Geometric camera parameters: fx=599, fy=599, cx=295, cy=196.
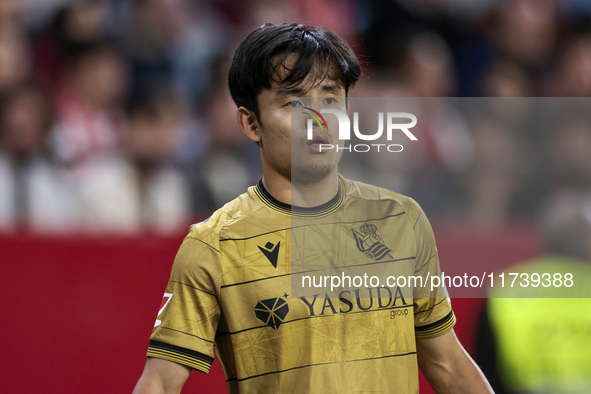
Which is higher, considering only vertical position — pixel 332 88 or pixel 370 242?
pixel 332 88

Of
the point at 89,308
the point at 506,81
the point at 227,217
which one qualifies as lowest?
the point at 89,308

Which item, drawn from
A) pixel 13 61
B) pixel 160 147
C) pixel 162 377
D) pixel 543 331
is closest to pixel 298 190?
pixel 162 377

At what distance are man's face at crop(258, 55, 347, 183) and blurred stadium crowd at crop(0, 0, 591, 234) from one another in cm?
107

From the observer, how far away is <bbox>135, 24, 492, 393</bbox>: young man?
142 centimetres

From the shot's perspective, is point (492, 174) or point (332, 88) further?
point (492, 174)

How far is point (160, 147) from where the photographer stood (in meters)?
3.09

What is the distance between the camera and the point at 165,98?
10.6 ft

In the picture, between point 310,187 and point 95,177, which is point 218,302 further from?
point 95,177

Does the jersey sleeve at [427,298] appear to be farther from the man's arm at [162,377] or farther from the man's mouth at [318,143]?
the man's arm at [162,377]

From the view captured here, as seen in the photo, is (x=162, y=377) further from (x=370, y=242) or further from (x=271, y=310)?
(x=370, y=242)

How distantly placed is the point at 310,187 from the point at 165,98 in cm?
194

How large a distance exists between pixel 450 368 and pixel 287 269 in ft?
1.72

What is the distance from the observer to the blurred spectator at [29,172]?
2605 mm

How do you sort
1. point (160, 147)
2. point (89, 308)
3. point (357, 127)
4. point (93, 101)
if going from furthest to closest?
1. point (93, 101)
2. point (160, 147)
3. point (89, 308)
4. point (357, 127)
